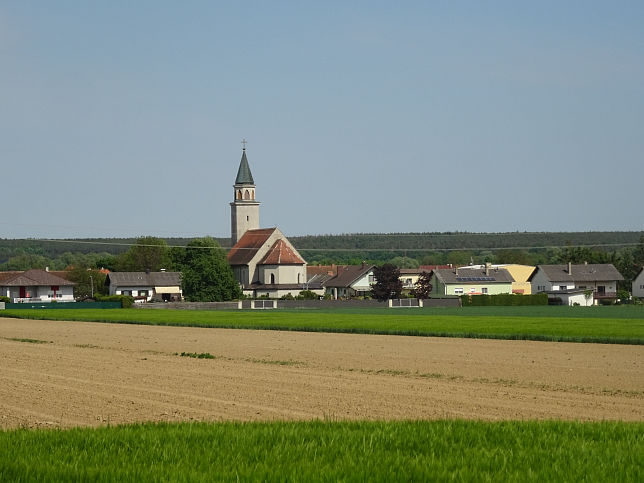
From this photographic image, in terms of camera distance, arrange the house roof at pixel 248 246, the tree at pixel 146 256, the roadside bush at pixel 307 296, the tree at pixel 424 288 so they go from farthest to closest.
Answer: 1. the tree at pixel 146 256
2. the house roof at pixel 248 246
3. the tree at pixel 424 288
4. the roadside bush at pixel 307 296

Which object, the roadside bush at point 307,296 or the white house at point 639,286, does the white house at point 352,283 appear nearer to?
the roadside bush at point 307,296

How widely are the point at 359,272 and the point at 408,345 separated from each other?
4703 inches

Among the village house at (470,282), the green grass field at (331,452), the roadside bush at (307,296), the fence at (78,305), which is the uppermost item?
the village house at (470,282)

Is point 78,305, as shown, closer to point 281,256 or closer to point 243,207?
point 281,256

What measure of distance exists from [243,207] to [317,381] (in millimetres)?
151389

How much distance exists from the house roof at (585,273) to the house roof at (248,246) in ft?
144

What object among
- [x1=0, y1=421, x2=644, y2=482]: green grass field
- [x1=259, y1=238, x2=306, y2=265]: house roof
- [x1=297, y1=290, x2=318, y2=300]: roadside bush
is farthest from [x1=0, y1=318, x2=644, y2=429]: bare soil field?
[x1=259, y1=238, x2=306, y2=265]: house roof

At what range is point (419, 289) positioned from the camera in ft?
455

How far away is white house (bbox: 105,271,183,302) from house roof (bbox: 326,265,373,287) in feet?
84.6

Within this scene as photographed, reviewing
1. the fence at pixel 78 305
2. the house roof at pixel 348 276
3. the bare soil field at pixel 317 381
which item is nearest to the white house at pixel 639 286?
the house roof at pixel 348 276

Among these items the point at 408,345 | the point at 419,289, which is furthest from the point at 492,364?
the point at 419,289

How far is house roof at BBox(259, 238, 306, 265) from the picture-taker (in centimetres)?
15338

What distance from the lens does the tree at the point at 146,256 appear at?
183875 mm

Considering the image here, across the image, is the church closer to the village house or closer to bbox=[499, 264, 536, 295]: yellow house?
the village house
